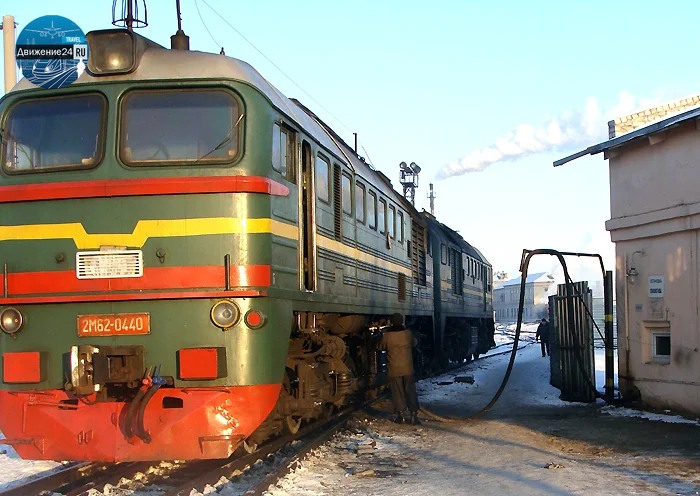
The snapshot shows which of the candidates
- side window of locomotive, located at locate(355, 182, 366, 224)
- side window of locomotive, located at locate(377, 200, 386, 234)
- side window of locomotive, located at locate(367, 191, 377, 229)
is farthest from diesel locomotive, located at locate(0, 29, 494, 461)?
side window of locomotive, located at locate(377, 200, 386, 234)

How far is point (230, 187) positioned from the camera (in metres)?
7.26

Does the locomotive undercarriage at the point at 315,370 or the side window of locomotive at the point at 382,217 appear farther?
the side window of locomotive at the point at 382,217

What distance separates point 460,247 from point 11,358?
16.7m

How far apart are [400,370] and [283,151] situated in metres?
4.56

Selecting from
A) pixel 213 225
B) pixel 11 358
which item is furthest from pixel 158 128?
pixel 11 358

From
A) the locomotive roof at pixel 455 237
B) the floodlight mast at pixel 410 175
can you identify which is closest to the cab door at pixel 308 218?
the locomotive roof at pixel 455 237

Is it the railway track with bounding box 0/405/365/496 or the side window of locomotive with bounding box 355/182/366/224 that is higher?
the side window of locomotive with bounding box 355/182/366/224

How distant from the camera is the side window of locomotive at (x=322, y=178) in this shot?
912 centimetres

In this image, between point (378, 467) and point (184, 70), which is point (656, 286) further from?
point (184, 70)

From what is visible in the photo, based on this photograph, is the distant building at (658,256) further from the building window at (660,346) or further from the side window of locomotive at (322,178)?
the side window of locomotive at (322,178)

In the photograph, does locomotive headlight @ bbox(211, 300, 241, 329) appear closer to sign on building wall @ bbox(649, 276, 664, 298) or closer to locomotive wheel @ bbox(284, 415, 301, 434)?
locomotive wheel @ bbox(284, 415, 301, 434)

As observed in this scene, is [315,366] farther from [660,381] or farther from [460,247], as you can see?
[460,247]

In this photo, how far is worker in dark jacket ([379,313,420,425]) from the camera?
11.6m

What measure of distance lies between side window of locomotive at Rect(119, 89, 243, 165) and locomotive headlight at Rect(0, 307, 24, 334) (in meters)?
1.65
